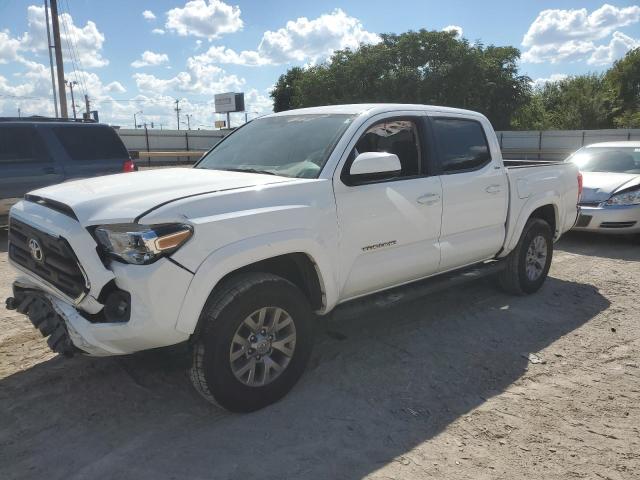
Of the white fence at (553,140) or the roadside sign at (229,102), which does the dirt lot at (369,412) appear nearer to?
the white fence at (553,140)

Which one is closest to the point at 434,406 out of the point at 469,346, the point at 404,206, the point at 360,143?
the point at 469,346

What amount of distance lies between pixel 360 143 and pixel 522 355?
2.09 m

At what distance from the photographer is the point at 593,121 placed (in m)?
49.3

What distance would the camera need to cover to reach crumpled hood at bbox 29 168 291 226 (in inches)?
115

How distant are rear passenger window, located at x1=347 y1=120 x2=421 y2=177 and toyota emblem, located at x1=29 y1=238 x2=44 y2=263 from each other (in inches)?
87.0

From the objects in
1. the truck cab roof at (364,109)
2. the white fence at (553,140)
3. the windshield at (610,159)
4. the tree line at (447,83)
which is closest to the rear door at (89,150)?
the truck cab roof at (364,109)

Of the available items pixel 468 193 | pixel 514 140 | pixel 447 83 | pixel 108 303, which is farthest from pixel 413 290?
pixel 447 83

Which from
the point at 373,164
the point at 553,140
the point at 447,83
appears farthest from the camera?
the point at 447,83

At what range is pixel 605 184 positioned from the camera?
8.30 metres

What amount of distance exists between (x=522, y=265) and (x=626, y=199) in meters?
3.50

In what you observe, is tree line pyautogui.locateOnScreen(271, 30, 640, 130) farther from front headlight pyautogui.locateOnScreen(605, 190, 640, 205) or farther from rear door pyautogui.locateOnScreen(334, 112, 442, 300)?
rear door pyautogui.locateOnScreen(334, 112, 442, 300)

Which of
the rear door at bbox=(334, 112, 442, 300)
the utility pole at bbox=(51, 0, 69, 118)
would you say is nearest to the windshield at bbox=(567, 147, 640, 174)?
the rear door at bbox=(334, 112, 442, 300)

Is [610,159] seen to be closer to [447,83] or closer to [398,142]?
[398,142]

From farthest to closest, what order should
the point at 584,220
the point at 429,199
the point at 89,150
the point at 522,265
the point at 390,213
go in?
the point at 89,150 < the point at 584,220 < the point at 522,265 < the point at 429,199 < the point at 390,213
